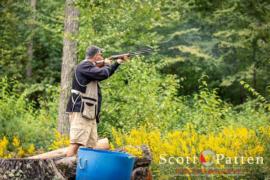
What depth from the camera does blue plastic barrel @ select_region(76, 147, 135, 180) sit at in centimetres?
885

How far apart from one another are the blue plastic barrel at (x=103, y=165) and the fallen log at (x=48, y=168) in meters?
0.63

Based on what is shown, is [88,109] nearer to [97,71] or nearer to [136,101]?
[97,71]

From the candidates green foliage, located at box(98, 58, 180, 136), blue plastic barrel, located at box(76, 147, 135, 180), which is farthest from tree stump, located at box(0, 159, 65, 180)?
green foliage, located at box(98, 58, 180, 136)

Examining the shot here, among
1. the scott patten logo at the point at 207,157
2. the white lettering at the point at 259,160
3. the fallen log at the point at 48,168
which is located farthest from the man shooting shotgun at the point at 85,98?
the white lettering at the point at 259,160

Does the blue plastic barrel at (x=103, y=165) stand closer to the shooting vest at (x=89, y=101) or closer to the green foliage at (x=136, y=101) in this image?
the shooting vest at (x=89, y=101)

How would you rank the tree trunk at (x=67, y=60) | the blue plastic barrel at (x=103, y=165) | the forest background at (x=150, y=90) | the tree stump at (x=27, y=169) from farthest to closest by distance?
the tree trunk at (x=67, y=60) < the forest background at (x=150, y=90) < the tree stump at (x=27, y=169) < the blue plastic barrel at (x=103, y=165)

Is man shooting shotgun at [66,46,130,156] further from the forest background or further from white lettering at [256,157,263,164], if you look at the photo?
white lettering at [256,157,263,164]

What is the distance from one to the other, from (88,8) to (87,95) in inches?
144

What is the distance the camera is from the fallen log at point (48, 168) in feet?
30.0

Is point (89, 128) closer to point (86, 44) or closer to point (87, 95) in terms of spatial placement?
point (87, 95)

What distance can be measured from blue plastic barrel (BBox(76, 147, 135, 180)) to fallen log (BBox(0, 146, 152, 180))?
632mm

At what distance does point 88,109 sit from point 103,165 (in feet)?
5.56

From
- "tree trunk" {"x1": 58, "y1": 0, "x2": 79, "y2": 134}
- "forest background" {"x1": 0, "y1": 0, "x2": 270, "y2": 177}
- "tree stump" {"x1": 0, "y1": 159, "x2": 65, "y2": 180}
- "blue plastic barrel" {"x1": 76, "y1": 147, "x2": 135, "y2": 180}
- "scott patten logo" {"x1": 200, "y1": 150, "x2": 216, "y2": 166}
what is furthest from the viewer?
"tree trunk" {"x1": 58, "y1": 0, "x2": 79, "y2": 134}

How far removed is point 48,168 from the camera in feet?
30.9
